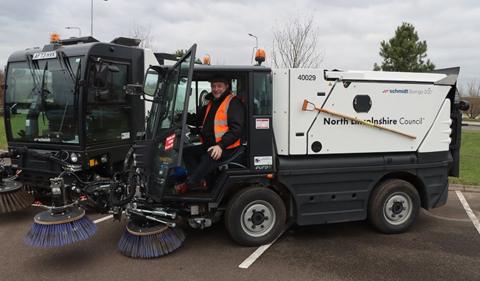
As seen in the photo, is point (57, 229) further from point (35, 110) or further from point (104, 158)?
point (35, 110)

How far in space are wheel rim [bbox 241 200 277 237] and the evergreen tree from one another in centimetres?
2031

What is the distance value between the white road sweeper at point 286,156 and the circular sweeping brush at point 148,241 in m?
0.01

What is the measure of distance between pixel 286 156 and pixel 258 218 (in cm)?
79

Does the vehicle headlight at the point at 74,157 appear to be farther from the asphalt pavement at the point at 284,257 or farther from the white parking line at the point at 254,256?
the white parking line at the point at 254,256

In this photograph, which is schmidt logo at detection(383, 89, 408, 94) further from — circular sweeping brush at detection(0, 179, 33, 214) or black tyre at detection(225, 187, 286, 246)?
circular sweeping brush at detection(0, 179, 33, 214)

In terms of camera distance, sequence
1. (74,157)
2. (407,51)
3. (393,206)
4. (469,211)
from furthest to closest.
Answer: (407,51)
(469,211)
(74,157)
(393,206)

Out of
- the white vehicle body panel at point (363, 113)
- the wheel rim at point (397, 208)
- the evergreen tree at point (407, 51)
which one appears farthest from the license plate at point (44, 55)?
the evergreen tree at point (407, 51)

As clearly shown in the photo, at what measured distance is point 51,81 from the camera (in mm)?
5977

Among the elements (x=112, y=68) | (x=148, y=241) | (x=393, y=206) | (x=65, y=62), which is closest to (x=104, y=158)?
(x=112, y=68)

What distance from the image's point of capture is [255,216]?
4691mm

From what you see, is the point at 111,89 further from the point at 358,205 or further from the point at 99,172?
the point at 358,205

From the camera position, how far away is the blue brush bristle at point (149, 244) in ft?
14.2

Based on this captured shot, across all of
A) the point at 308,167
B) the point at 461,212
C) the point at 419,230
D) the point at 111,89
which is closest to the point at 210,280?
the point at 308,167

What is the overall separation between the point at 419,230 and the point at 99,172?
15.3 feet
